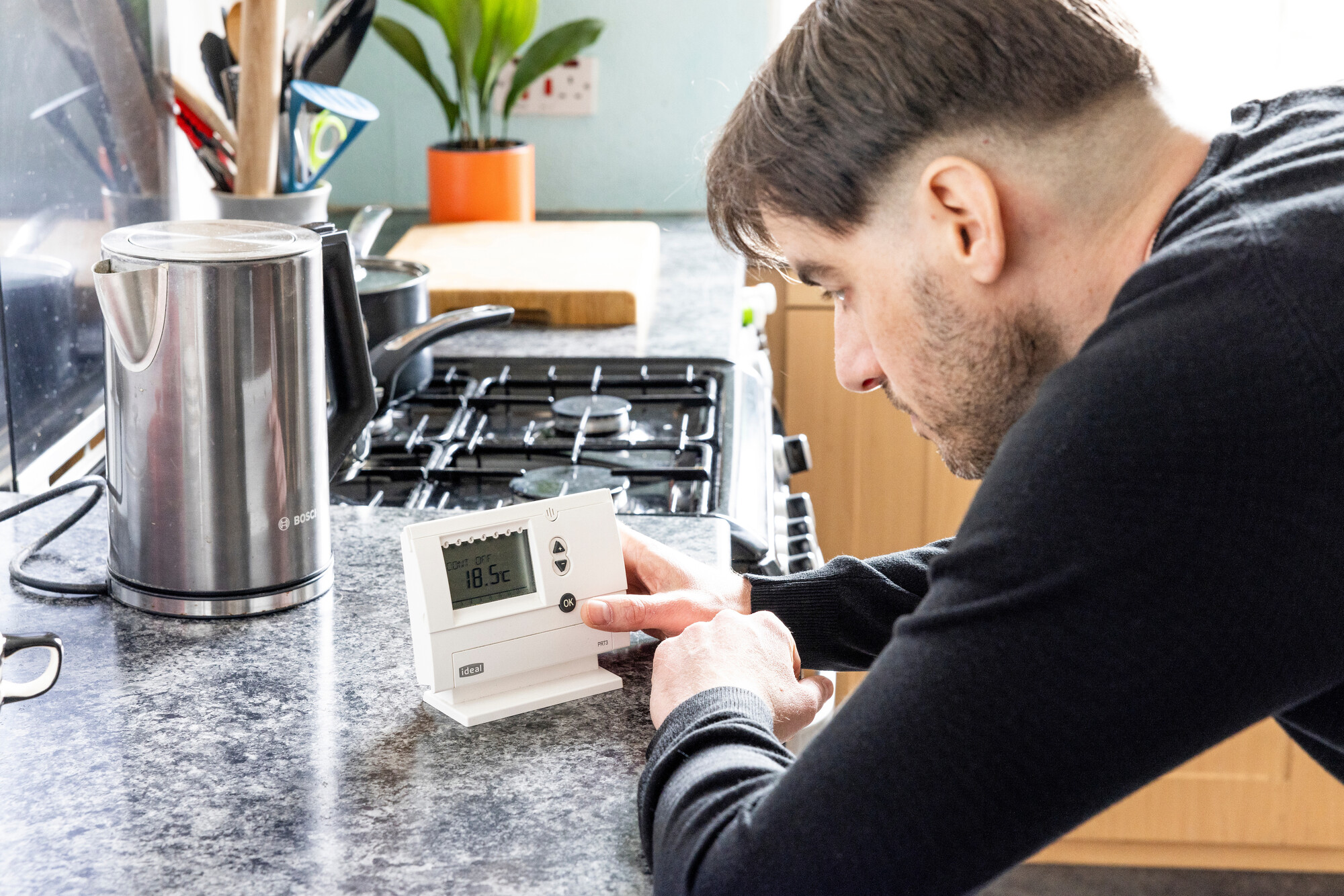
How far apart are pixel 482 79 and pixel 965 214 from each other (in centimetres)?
173

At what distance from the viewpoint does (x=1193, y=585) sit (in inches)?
23.8

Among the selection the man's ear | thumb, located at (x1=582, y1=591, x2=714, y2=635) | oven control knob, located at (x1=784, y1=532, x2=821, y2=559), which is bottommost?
oven control knob, located at (x1=784, y1=532, x2=821, y2=559)

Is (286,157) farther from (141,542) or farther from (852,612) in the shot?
(852,612)

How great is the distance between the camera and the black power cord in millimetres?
996

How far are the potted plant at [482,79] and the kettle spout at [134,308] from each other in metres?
1.41

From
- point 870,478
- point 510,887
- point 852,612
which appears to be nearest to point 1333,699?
point 852,612

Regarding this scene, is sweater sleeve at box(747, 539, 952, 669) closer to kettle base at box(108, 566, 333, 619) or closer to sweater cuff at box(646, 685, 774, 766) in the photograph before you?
sweater cuff at box(646, 685, 774, 766)

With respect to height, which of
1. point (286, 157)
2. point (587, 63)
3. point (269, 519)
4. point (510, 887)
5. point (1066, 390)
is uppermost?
point (587, 63)

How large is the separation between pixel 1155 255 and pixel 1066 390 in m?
0.09

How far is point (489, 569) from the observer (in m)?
0.88

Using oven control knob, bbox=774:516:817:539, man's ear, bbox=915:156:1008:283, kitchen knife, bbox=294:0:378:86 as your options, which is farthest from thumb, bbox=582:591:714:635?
kitchen knife, bbox=294:0:378:86

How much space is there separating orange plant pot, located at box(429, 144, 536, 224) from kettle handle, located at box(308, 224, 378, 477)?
1189 millimetres

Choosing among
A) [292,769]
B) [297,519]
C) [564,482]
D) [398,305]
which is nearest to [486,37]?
[398,305]

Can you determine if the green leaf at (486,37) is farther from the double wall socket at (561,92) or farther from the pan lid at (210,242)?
the pan lid at (210,242)
